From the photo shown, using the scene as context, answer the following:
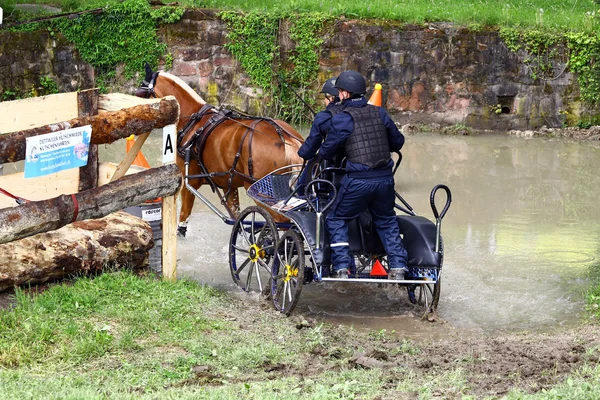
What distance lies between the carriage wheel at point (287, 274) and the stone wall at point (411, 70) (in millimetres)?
11226

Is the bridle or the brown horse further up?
the bridle

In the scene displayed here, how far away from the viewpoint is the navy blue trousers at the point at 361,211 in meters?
7.98

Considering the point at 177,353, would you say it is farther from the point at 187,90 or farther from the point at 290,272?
the point at 187,90

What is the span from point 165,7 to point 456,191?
26.6ft

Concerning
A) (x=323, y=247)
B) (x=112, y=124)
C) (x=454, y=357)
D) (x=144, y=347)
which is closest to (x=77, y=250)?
(x=112, y=124)

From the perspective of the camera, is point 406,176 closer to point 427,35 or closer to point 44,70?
point 427,35

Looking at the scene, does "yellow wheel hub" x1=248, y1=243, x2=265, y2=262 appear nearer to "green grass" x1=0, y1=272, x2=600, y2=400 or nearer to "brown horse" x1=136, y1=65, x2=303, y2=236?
"green grass" x1=0, y1=272, x2=600, y2=400

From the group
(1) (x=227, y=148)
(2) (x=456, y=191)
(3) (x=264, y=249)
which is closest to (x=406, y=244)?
(3) (x=264, y=249)

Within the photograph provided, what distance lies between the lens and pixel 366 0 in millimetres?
21109

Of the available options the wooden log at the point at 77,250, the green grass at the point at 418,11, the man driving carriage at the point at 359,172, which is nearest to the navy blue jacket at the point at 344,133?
the man driving carriage at the point at 359,172

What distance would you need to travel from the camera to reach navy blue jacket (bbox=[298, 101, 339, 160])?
8148 mm

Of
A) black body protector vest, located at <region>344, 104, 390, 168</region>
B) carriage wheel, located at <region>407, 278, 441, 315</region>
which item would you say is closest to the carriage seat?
carriage wheel, located at <region>407, 278, 441, 315</region>

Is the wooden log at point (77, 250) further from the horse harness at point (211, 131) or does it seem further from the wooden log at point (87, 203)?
the horse harness at point (211, 131)

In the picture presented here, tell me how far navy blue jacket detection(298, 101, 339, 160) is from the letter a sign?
1.19m
